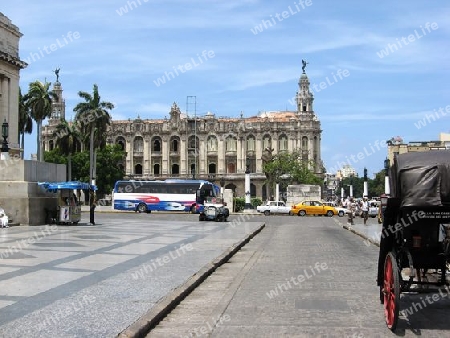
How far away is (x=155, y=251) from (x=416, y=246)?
31.1 ft

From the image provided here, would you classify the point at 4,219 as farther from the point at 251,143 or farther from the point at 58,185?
the point at 251,143

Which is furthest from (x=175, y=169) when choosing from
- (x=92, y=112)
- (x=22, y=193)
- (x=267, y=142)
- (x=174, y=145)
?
(x=22, y=193)

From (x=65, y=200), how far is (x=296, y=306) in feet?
67.6

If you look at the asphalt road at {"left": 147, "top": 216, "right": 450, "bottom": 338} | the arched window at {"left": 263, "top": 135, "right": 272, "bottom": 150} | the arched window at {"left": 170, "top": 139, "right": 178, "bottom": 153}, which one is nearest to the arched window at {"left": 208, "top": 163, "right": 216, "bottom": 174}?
the arched window at {"left": 170, "top": 139, "right": 178, "bottom": 153}

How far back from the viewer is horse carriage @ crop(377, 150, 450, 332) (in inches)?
298

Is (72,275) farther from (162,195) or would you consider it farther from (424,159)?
(162,195)

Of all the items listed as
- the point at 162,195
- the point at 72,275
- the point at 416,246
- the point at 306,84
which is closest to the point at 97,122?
the point at 162,195

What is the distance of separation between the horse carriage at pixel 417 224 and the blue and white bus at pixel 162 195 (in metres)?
47.5

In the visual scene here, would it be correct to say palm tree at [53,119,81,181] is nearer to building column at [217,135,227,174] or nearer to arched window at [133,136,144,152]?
arched window at [133,136,144,152]

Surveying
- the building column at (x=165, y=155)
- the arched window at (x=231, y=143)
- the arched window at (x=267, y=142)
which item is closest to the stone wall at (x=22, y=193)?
the arched window at (x=267, y=142)

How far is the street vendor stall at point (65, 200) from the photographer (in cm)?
2688

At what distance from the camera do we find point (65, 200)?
28.0 meters

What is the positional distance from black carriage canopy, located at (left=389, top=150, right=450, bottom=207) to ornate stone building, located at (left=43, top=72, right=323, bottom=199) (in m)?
102

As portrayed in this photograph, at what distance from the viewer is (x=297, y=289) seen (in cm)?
1062
